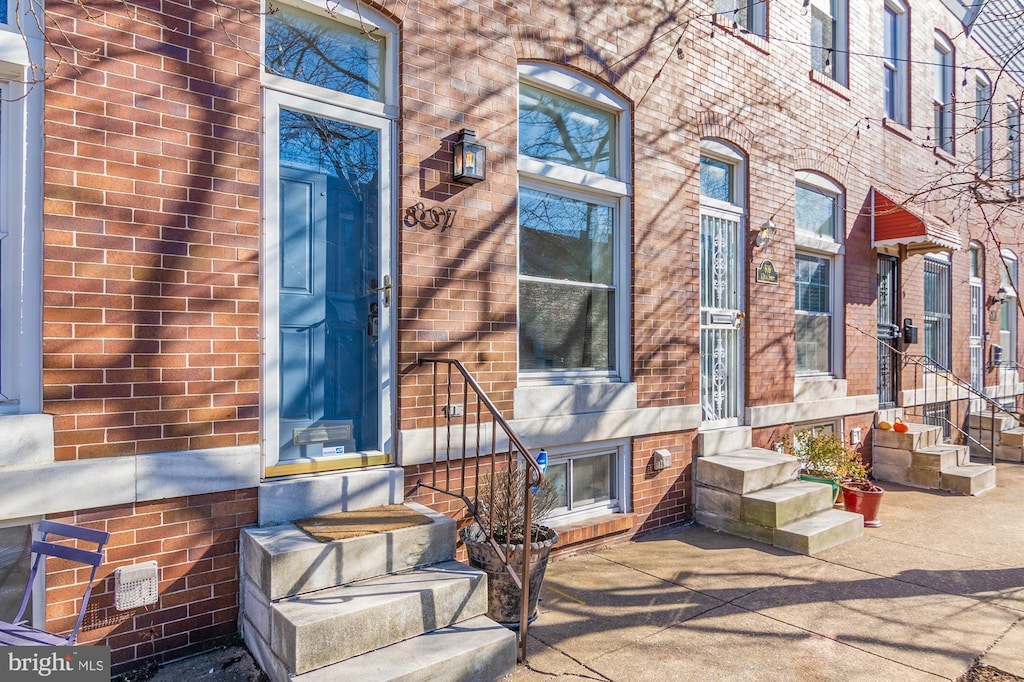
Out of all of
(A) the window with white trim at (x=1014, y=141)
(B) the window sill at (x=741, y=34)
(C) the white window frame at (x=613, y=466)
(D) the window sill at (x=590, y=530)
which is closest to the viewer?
(A) the window with white trim at (x=1014, y=141)

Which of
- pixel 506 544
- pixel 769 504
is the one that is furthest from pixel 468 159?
pixel 769 504

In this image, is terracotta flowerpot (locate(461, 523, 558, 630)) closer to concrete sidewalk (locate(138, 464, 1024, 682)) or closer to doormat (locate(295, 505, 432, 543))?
concrete sidewalk (locate(138, 464, 1024, 682))

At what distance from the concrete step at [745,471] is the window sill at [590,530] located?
892 millimetres

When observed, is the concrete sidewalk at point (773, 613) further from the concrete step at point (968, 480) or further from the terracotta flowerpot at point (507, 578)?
the concrete step at point (968, 480)

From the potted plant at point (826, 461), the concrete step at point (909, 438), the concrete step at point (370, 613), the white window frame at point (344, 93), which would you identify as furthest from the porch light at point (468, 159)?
the concrete step at point (909, 438)

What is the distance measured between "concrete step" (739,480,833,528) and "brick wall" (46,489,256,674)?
3821 mm

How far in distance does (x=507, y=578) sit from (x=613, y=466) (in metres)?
2.03

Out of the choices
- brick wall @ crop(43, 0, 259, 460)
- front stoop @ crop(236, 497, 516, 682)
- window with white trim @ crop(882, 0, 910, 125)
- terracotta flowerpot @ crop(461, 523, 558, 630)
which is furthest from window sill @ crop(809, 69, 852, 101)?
front stoop @ crop(236, 497, 516, 682)

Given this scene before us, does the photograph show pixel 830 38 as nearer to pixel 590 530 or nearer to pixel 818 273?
pixel 818 273

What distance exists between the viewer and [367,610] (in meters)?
2.80

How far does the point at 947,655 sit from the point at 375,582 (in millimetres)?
2971

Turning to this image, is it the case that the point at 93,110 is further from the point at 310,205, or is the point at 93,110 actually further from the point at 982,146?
the point at 982,146

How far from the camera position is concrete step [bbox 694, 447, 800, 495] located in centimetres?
530

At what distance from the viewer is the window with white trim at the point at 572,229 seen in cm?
473
